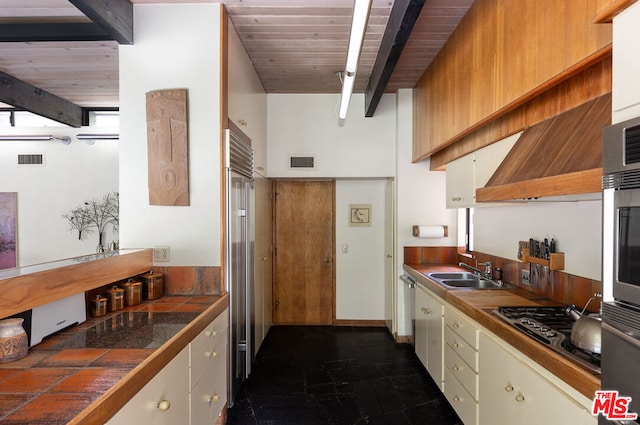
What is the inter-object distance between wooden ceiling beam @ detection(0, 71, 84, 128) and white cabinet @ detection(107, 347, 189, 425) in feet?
12.5

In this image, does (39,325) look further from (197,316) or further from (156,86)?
(156,86)

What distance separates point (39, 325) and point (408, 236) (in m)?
3.37

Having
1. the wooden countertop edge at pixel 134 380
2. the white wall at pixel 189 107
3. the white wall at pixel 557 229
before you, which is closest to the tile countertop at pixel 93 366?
the wooden countertop edge at pixel 134 380

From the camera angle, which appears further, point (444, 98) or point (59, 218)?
point (59, 218)

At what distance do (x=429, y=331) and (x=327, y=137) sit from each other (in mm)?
2447

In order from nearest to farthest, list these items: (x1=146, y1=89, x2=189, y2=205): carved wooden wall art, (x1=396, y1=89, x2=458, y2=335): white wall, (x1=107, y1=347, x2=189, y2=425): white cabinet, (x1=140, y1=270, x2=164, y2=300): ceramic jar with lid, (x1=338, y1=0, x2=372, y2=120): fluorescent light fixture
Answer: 1. (x1=107, y1=347, x2=189, y2=425): white cabinet
2. (x1=338, y1=0, x2=372, y2=120): fluorescent light fixture
3. (x1=140, y1=270, x2=164, y2=300): ceramic jar with lid
4. (x1=146, y1=89, x2=189, y2=205): carved wooden wall art
5. (x1=396, y1=89, x2=458, y2=335): white wall

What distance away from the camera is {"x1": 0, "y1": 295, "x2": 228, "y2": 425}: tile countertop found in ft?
3.26

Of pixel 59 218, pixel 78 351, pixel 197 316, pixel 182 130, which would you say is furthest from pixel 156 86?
pixel 59 218

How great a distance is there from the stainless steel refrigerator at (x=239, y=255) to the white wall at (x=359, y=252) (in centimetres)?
161

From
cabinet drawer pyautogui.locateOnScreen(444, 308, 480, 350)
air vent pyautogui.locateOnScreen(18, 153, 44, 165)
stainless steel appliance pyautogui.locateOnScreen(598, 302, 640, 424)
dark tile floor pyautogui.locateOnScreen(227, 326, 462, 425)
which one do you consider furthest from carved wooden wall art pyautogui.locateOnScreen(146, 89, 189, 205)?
air vent pyautogui.locateOnScreen(18, 153, 44, 165)

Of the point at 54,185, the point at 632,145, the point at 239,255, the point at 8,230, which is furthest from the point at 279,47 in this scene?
the point at 8,230

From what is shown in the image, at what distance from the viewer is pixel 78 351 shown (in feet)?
4.58

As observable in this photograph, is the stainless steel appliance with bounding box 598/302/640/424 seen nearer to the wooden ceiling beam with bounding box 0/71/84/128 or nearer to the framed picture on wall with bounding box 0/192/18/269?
the wooden ceiling beam with bounding box 0/71/84/128

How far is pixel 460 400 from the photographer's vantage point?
2324mm
